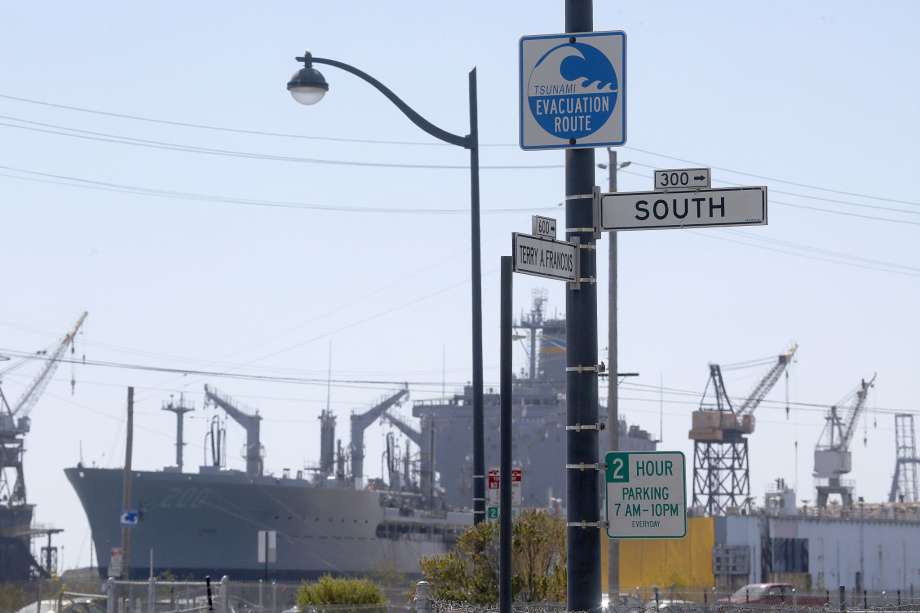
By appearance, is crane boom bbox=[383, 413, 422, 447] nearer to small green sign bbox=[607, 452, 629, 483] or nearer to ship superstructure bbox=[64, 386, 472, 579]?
ship superstructure bbox=[64, 386, 472, 579]

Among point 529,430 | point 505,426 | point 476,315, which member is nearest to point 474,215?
point 476,315

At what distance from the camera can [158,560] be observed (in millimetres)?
80188

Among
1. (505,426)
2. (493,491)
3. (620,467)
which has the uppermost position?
(505,426)

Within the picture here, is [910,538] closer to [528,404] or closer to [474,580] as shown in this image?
[528,404]

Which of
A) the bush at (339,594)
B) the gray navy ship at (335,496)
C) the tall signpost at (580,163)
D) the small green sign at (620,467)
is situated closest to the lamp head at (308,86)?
the tall signpost at (580,163)

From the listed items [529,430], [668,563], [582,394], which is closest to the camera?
[582,394]

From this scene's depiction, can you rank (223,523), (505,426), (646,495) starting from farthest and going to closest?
1. (223,523)
2. (505,426)
3. (646,495)

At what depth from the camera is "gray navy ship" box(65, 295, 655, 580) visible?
263 feet

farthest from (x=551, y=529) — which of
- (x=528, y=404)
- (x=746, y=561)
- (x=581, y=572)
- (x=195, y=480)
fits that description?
(x=528, y=404)

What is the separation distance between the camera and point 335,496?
8762cm

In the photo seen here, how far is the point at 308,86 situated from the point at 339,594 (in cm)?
1253

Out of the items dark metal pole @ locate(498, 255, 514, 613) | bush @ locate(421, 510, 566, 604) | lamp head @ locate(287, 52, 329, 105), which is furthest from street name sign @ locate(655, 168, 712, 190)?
bush @ locate(421, 510, 566, 604)

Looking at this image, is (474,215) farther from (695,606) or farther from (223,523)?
(223,523)

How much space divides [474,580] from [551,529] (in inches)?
52.1
